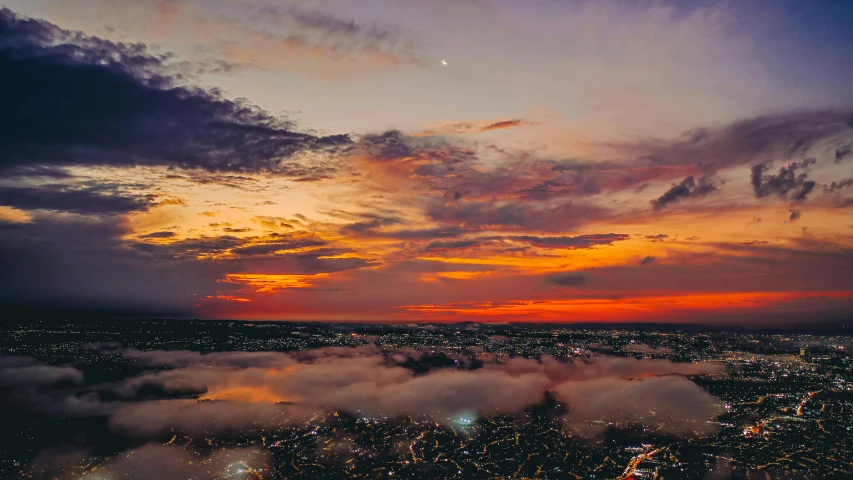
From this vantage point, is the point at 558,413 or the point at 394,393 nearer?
the point at 558,413

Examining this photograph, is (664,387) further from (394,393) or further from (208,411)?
(208,411)

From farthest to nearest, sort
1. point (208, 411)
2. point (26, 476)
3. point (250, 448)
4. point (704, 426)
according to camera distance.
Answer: point (208, 411)
point (704, 426)
point (250, 448)
point (26, 476)

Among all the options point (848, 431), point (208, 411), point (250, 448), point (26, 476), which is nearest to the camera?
point (26, 476)

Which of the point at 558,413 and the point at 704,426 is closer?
the point at 704,426

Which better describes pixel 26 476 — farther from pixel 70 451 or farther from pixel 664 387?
pixel 664 387

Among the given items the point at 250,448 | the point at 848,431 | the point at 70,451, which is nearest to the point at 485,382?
the point at 250,448

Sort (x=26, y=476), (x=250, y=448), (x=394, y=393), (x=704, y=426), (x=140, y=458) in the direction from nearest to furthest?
(x=26, y=476) → (x=140, y=458) → (x=250, y=448) → (x=704, y=426) → (x=394, y=393)

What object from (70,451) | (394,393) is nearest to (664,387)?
(394,393)

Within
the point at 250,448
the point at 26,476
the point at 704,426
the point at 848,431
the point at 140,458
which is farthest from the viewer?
the point at 704,426
